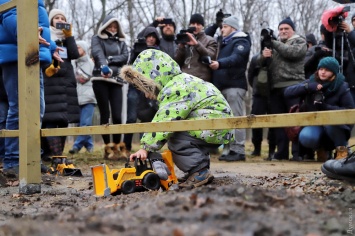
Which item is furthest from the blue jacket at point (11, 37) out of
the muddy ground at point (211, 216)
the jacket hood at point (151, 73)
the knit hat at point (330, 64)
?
the knit hat at point (330, 64)

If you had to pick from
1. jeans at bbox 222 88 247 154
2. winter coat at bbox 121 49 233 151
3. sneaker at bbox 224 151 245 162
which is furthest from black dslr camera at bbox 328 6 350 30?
winter coat at bbox 121 49 233 151

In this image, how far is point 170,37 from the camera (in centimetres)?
673

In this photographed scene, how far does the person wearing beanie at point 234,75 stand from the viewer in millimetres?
6379

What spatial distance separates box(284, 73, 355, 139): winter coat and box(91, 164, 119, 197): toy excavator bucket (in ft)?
10.5

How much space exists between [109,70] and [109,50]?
0.54 meters

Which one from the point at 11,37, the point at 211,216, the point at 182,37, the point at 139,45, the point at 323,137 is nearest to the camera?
the point at 211,216

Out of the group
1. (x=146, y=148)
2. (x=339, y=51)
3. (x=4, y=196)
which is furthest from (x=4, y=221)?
(x=339, y=51)

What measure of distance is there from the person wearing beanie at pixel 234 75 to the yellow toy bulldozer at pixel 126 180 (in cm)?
286

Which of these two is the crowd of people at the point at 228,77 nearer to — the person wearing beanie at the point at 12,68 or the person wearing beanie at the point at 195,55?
the person wearing beanie at the point at 195,55

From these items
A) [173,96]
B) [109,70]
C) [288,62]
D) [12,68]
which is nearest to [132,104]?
[109,70]

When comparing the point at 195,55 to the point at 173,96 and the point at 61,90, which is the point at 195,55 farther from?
the point at 173,96

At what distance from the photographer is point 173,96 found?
3.74 m

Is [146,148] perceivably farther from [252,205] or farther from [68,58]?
[68,58]

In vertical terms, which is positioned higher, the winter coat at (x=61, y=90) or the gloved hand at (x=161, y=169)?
the winter coat at (x=61, y=90)
